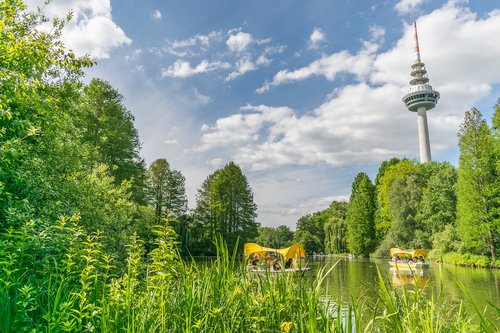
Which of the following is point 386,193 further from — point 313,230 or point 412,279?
point 412,279

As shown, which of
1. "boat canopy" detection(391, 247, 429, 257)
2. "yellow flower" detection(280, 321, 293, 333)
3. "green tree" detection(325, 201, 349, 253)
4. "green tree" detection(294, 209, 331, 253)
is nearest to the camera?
"yellow flower" detection(280, 321, 293, 333)

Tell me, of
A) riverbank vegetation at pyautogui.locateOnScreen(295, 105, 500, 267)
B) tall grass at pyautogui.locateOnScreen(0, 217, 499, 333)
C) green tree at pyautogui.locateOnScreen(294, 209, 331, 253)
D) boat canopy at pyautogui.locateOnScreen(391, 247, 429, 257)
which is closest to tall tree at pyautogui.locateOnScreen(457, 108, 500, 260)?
riverbank vegetation at pyautogui.locateOnScreen(295, 105, 500, 267)

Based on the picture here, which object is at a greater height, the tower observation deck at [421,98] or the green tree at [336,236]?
the tower observation deck at [421,98]

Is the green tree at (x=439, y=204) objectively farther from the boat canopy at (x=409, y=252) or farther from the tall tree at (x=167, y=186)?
the tall tree at (x=167, y=186)

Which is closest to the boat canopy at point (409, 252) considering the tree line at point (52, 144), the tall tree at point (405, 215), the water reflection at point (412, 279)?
the water reflection at point (412, 279)

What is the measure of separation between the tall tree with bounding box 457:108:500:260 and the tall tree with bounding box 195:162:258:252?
29.7 metres

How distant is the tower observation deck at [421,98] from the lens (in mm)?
87613

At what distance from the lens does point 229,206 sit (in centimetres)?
5612

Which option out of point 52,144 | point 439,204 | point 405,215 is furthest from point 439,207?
point 52,144

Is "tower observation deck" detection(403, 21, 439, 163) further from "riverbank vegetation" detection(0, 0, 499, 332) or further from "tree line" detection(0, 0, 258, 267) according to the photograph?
"tree line" detection(0, 0, 258, 267)

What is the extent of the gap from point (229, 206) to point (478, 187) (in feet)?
110

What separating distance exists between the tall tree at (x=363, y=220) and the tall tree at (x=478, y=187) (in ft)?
93.4

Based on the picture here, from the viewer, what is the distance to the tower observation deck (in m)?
87.6

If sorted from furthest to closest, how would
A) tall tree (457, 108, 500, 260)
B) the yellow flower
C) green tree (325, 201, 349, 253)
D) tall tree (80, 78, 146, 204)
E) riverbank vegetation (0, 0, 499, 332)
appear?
green tree (325, 201, 349, 253)
tall tree (457, 108, 500, 260)
tall tree (80, 78, 146, 204)
riverbank vegetation (0, 0, 499, 332)
the yellow flower
